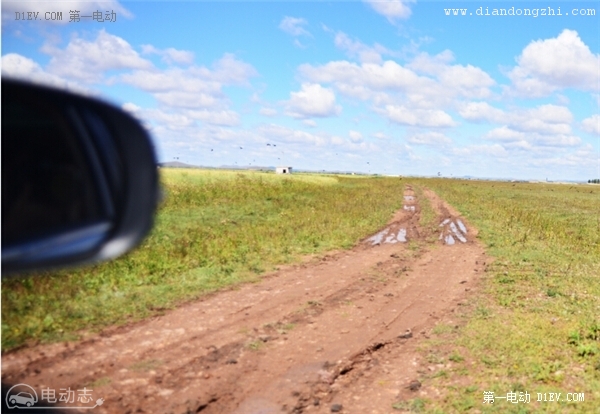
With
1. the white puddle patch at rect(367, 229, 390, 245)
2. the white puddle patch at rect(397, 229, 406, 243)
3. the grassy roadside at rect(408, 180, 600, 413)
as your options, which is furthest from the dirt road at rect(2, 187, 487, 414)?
the white puddle patch at rect(397, 229, 406, 243)

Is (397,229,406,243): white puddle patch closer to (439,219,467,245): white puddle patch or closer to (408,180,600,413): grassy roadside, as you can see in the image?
(439,219,467,245): white puddle patch

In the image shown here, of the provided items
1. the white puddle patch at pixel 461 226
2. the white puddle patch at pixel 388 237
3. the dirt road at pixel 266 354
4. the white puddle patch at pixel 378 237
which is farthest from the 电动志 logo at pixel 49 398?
the white puddle patch at pixel 461 226

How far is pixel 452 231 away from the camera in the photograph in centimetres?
1984

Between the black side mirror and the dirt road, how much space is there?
266 centimetres

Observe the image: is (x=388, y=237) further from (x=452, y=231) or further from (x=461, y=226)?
(x=461, y=226)

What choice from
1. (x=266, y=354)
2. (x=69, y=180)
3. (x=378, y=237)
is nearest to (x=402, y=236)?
(x=378, y=237)

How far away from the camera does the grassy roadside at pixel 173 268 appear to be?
693 cm

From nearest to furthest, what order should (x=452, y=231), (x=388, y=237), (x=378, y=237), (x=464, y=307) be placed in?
(x=464, y=307)
(x=378, y=237)
(x=388, y=237)
(x=452, y=231)

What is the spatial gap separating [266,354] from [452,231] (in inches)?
602

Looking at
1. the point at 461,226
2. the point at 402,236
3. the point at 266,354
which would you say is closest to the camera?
the point at 266,354

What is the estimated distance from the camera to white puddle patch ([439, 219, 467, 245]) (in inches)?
691

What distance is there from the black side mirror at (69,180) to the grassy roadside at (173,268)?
4171mm

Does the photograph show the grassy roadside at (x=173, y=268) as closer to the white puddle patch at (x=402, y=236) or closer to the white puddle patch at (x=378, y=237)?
the white puddle patch at (x=378, y=237)

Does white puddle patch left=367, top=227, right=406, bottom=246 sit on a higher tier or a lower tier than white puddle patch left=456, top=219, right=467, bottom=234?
lower
